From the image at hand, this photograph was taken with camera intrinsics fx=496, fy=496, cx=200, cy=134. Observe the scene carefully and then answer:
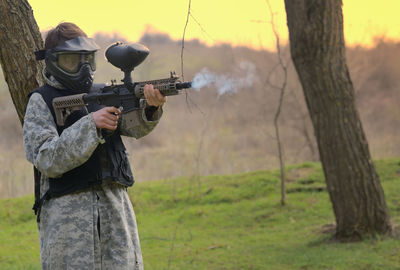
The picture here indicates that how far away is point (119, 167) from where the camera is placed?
2.79 m

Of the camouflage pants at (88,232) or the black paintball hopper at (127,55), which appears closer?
the camouflage pants at (88,232)

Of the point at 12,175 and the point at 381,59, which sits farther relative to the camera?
the point at 381,59

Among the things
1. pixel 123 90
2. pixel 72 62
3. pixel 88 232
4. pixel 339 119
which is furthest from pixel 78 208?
pixel 339 119

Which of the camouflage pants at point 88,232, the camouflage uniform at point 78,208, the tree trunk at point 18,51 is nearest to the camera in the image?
the camouflage uniform at point 78,208

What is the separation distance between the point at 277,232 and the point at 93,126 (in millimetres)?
5289

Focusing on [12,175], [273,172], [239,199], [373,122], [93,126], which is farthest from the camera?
[373,122]

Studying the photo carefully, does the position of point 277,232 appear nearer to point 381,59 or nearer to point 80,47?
point 80,47

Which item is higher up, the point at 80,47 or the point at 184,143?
the point at 80,47

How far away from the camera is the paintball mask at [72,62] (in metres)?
2.78

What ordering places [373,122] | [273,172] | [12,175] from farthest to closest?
[373,122], [12,175], [273,172]

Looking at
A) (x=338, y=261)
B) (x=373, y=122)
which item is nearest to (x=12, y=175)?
(x=338, y=261)

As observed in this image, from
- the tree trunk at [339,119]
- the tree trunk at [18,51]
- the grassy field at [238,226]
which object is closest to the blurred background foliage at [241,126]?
the grassy field at [238,226]

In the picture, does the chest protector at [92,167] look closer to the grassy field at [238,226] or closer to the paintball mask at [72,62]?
the paintball mask at [72,62]

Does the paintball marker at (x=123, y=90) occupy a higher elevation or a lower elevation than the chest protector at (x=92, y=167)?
higher
